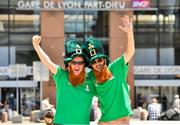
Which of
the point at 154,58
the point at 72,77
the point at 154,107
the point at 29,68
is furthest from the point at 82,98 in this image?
the point at 154,58

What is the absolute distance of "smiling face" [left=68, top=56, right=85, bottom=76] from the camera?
509 centimetres

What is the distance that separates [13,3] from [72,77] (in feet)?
94.1

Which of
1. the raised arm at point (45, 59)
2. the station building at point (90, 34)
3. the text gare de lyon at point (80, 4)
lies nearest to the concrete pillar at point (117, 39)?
the station building at point (90, 34)

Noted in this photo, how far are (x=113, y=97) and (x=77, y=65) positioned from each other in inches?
18.0

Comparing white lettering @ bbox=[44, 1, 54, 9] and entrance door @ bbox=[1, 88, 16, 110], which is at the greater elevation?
white lettering @ bbox=[44, 1, 54, 9]

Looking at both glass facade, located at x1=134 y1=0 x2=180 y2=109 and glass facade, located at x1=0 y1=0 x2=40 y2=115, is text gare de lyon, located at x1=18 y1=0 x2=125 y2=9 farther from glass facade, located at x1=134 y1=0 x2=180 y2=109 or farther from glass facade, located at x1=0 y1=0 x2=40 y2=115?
A: glass facade, located at x1=134 y1=0 x2=180 y2=109

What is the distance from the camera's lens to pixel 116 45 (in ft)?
109

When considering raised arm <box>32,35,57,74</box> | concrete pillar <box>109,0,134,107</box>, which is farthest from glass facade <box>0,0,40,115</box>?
raised arm <box>32,35,57,74</box>

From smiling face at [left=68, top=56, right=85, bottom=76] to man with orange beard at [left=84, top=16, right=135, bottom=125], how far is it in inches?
3.7

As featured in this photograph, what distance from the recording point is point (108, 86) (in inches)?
204

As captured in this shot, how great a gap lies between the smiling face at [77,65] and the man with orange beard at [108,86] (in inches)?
3.7

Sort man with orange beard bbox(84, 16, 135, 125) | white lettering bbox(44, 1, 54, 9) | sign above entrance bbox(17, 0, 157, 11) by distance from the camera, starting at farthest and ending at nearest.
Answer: sign above entrance bbox(17, 0, 157, 11)
white lettering bbox(44, 1, 54, 9)
man with orange beard bbox(84, 16, 135, 125)

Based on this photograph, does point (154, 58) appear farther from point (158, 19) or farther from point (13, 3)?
point (13, 3)

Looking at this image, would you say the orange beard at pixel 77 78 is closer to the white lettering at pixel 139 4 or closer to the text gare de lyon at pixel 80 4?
the text gare de lyon at pixel 80 4
